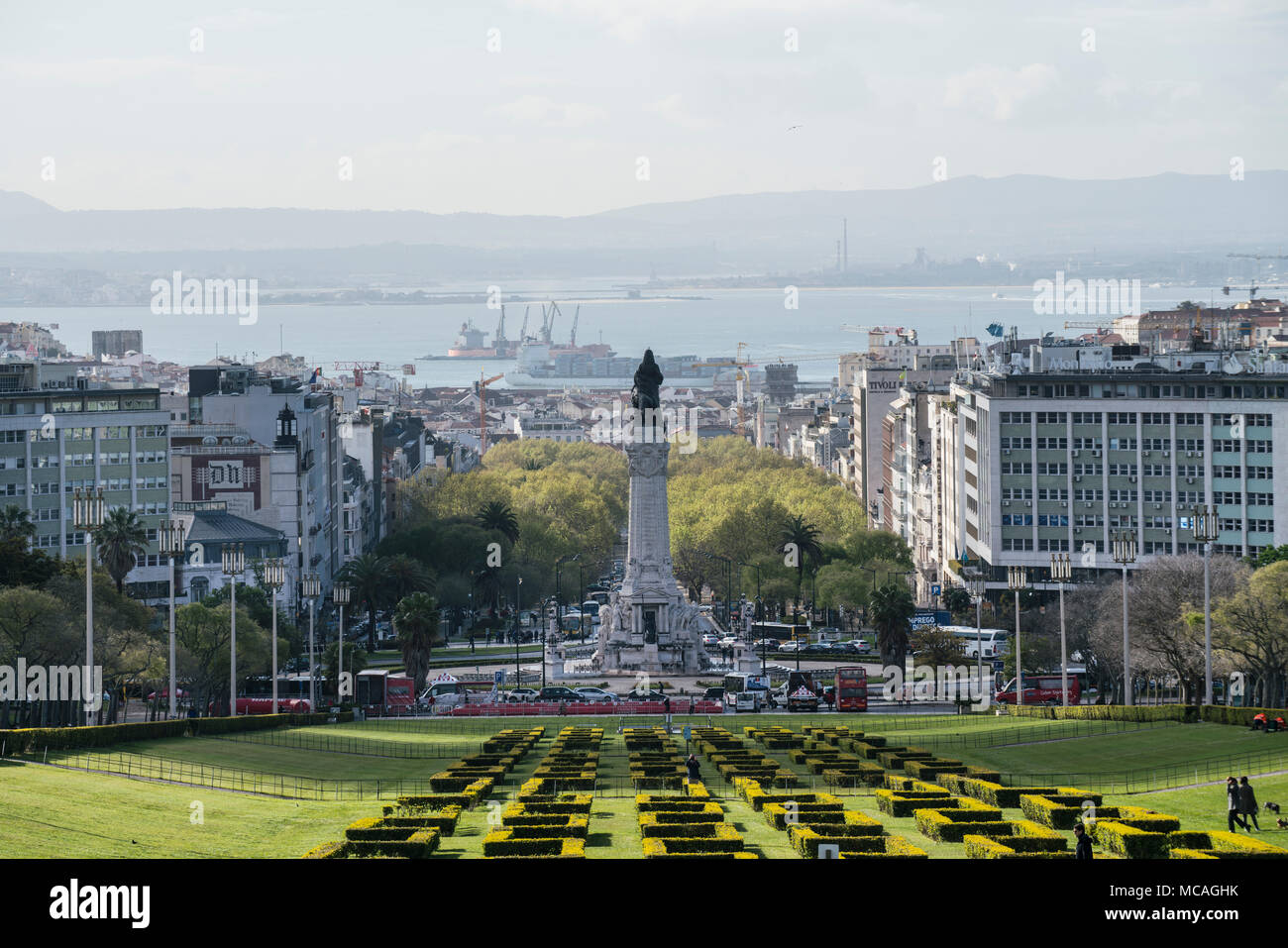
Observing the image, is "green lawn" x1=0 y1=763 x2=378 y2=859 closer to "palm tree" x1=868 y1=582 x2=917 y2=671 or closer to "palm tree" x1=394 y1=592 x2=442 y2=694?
"palm tree" x1=394 y1=592 x2=442 y2=694

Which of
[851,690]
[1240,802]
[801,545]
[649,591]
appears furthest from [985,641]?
[1240,802]

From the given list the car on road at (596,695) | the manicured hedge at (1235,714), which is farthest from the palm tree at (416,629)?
the manicured hedge at (1235,714)

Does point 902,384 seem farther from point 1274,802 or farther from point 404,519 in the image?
point 1274,802

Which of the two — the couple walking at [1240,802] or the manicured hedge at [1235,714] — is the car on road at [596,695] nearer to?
the manicured hedge at [1235,714]

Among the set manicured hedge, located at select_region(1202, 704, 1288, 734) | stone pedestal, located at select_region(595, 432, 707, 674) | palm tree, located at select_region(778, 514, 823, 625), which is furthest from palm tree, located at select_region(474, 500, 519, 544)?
manicured hedge, located at select_region(1202, 704, 1288, 734)

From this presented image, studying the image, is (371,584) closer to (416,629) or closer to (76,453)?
(76,453)
